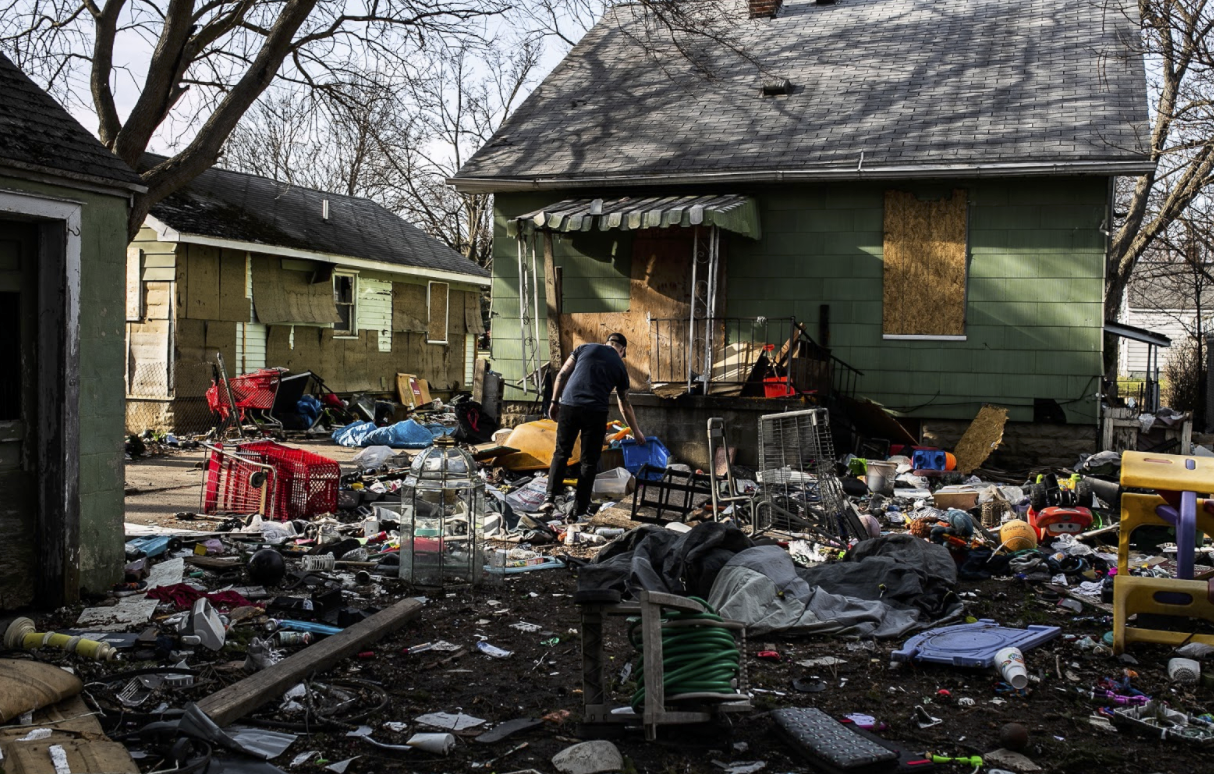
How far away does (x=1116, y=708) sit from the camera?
187 inches

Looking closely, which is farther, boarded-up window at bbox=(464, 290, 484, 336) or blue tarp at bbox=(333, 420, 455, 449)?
boarded-up window at bbox=(464, 290, 484, 336)

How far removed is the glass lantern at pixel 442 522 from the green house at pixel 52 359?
187cm

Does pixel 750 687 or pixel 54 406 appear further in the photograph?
pixel 54 406

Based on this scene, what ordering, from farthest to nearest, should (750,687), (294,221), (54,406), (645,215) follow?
(294,221)
(645,215)
(54,406)
(750,687)

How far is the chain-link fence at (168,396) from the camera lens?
693 inches

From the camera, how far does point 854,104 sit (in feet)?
49.2

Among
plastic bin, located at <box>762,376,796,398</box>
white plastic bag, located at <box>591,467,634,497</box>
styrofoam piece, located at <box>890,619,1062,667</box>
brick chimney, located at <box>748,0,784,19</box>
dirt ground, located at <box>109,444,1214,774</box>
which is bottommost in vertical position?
dirt ground, located at <box>109,444,1214,774</box>

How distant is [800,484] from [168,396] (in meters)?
13.0

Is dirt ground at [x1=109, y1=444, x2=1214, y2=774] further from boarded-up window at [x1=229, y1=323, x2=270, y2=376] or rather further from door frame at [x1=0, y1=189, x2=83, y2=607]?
boarded-up window at [x1=229, y1=323, x2=270, y2=376]

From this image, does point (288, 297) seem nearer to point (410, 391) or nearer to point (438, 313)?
point (410, 391)

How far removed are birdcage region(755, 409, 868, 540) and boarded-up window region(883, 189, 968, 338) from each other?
5.77 metres

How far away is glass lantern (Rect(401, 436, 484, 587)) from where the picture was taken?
6.99 metres

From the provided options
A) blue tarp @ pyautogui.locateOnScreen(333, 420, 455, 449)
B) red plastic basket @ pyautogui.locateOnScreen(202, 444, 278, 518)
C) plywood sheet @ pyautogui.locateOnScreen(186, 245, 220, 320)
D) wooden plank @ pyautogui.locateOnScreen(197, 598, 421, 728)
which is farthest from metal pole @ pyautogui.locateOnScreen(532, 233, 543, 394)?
wooden plank @ pyautogui.locateOnScreen(197, 598, 421, 728)

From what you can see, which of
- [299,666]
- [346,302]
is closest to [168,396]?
[346,302]
